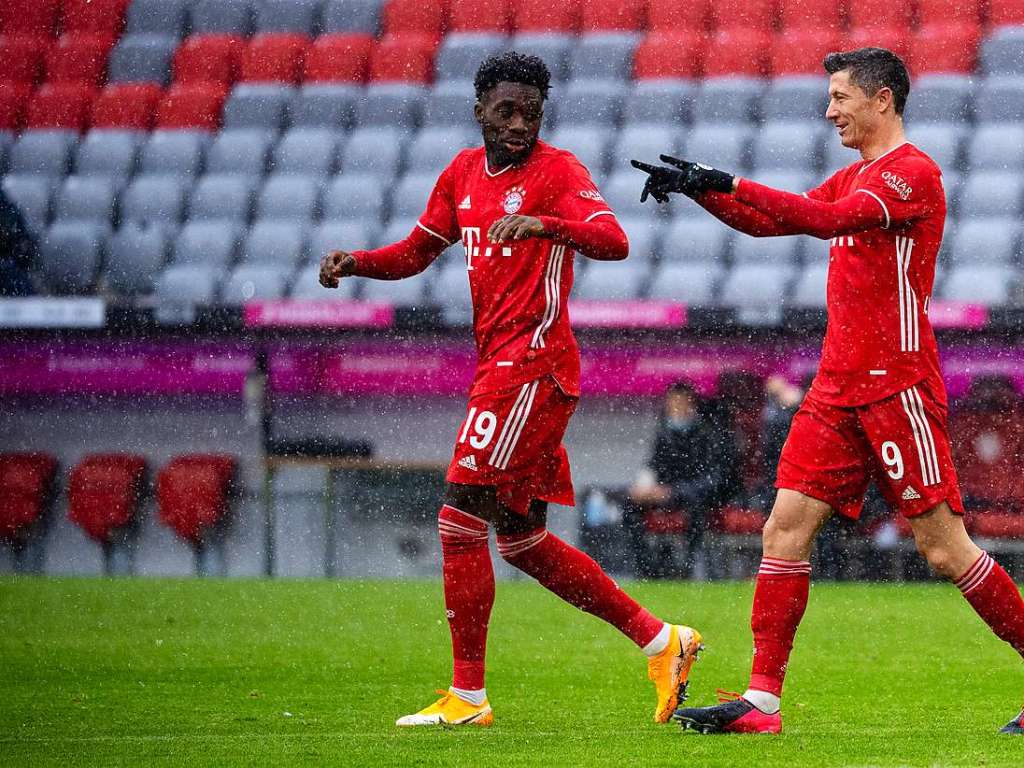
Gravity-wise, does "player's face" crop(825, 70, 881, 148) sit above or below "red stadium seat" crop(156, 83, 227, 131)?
below

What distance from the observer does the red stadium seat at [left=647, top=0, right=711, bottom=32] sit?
53.6 feet

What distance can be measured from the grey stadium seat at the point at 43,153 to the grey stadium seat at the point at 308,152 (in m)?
1.86

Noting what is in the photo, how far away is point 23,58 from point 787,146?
7032 mm

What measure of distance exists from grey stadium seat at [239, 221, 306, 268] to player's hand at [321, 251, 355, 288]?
9538mm

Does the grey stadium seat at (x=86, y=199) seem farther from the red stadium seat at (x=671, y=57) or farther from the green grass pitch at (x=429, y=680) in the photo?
the green grass pitch at (x=429, y=680)

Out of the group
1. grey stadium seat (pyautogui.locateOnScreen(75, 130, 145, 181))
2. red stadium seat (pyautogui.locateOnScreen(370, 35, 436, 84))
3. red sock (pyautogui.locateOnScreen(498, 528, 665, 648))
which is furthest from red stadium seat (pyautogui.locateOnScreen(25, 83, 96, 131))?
red sock (pyautogui.locateOnScreen(498, 528, 665, 648))

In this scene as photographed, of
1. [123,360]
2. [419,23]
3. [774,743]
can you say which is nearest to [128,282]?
[123,360]

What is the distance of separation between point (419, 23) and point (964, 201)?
530cm

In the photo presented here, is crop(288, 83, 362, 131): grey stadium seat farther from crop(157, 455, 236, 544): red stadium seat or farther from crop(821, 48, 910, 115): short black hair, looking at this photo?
crop(821, 48, 910, 115): short black hair

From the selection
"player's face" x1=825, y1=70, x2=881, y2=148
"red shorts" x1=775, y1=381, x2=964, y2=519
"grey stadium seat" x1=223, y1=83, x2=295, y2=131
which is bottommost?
"red shorts" x1=775, y1=381, x2=964, y2=519

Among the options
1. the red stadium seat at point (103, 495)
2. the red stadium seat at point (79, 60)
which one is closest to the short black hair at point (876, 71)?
the red stadium seat at point (103, 495)

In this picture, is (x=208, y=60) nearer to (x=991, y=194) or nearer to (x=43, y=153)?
(x=43, y=153)

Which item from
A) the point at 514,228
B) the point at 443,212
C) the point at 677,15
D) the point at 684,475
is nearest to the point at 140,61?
the point at 677,15

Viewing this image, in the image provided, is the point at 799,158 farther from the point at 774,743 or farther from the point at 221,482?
the point at 774,743
